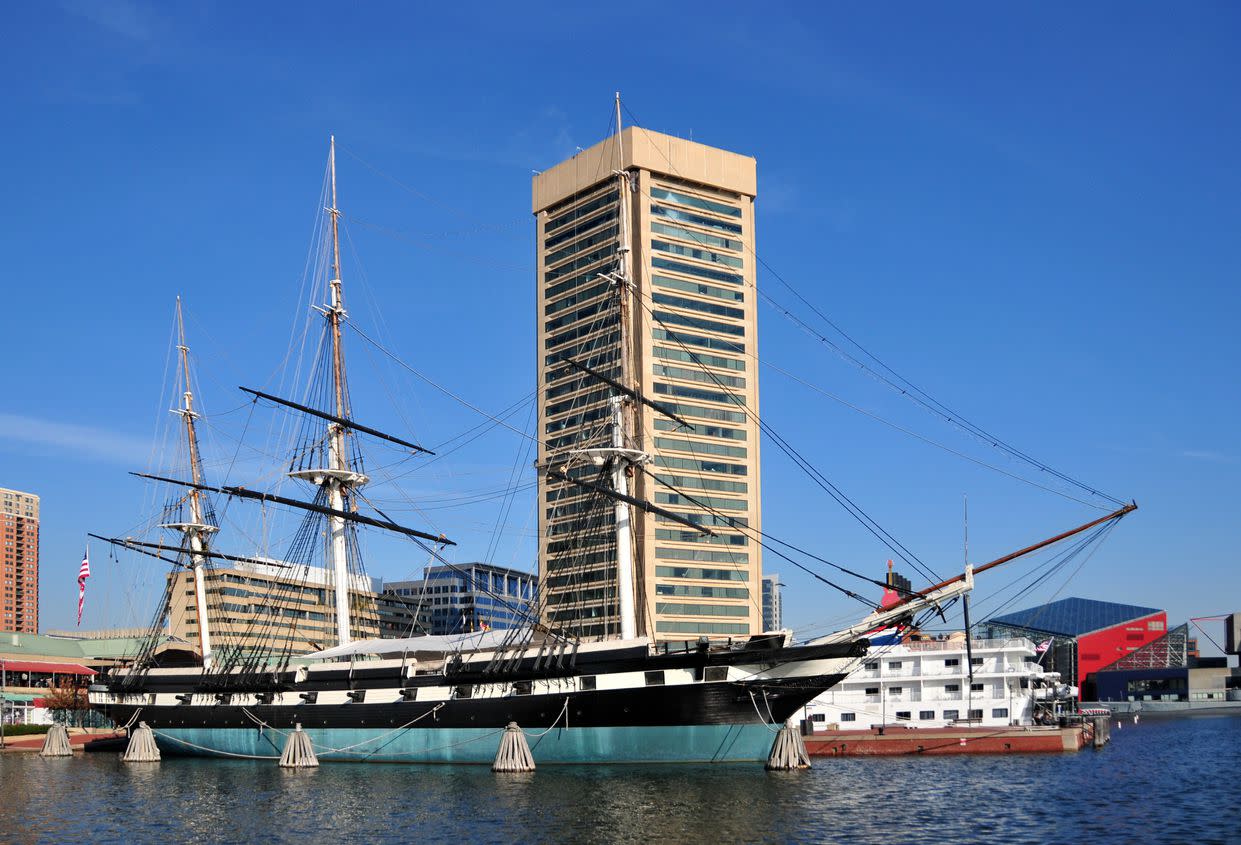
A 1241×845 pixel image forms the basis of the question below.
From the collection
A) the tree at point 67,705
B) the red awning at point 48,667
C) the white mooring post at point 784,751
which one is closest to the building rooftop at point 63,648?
the red awning at point 48,667

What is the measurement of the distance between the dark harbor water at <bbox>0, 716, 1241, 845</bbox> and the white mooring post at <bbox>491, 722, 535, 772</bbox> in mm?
832

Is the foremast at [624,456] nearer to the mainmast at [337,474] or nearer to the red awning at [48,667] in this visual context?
the mainmast at [337,474]

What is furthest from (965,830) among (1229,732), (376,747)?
(1229,732)

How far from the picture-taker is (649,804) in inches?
1612

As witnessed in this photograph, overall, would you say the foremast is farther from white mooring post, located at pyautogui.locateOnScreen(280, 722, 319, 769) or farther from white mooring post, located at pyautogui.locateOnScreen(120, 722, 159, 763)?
white mooring post, located at pyautogui.locateOnScreen(120, 722, 159, 763)

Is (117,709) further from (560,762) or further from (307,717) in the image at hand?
(560,762)

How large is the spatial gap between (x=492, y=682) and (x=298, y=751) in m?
11.3

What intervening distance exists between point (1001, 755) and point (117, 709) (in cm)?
5620

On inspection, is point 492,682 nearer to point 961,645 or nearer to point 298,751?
point 298,751

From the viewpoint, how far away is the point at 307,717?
219 ft

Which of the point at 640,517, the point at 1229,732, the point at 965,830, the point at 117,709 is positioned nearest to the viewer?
the point at 965,830

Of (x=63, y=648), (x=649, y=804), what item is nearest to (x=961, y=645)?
(x=649, y=804)

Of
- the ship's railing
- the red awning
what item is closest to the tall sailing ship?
the ship's railing

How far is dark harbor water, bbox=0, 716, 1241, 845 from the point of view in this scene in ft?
116
